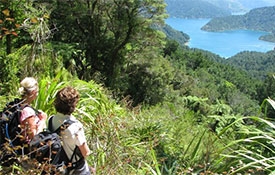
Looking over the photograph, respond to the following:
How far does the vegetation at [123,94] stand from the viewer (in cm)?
258

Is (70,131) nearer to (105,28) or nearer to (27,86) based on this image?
(27,86)

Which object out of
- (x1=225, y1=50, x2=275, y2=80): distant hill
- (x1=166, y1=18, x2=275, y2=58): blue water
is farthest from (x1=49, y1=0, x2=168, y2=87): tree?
(x1=166, y1=18, x2=275, y2=58): blue water

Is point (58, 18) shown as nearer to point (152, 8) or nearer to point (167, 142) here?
point (152, 8)

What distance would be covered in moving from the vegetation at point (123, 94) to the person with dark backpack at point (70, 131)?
236 millimetres

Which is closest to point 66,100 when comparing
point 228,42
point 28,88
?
point 28,88

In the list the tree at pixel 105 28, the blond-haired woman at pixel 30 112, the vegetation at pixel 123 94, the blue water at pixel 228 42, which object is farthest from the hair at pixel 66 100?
the blue water at pixel 228 42

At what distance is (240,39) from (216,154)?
184 metres

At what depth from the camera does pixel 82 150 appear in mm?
2299

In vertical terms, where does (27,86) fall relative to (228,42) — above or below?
above

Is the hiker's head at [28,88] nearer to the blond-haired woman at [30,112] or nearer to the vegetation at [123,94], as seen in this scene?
the blond-haired woman at [30,112]

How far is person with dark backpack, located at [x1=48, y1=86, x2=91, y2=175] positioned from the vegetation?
0.78ft

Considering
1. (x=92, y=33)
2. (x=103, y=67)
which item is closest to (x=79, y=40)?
(x=92, y=33)

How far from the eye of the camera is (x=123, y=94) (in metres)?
14.8

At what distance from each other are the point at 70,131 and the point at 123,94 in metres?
12.6
